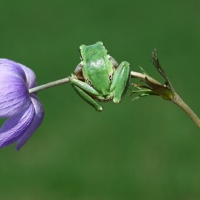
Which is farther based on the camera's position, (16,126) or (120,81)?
(16,126)

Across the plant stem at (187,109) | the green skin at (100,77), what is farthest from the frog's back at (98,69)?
the plant stem at (187,109)

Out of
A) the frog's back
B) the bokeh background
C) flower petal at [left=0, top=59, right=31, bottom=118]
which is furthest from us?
the bokeh background

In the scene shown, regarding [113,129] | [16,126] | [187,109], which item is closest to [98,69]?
[187,109]

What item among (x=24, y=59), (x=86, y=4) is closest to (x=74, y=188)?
(x=24, y=59)

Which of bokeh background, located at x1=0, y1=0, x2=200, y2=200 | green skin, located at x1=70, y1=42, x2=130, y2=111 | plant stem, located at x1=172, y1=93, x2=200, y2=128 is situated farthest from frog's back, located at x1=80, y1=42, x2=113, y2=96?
bokeh background, located at x1=0, y1=0, x2=200, y2=200

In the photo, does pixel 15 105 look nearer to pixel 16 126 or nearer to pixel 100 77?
pixel 16 126

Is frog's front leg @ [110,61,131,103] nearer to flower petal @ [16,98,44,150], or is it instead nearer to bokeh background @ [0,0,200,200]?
flower petal @ [16,98,44,150]
